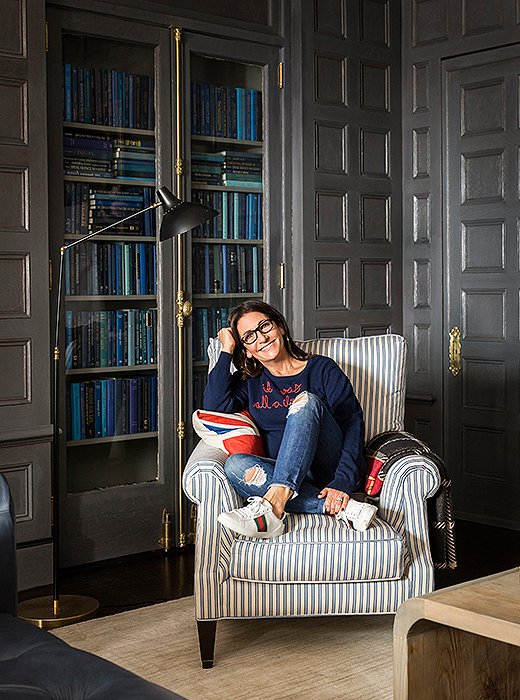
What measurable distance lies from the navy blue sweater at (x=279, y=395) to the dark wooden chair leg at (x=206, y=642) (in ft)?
2.28

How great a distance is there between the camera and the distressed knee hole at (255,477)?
10.8 feet

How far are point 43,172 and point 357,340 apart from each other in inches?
56.0

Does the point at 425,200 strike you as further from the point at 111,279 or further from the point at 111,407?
the point at 111,407

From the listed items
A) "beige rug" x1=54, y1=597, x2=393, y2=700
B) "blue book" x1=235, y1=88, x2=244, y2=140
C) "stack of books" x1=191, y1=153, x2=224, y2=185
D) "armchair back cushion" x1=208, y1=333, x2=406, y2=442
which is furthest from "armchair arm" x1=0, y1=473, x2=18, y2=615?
"blue book" x1=235, y1=88, x2=244, y2=140

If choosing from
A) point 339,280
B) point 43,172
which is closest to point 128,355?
point 43,172

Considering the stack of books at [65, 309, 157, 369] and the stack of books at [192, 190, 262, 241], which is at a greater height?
the stack of books at [192, 190, 262, 241]

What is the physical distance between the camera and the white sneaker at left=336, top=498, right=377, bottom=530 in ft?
10.3

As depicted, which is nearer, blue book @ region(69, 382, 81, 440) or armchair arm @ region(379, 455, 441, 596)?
armchair arm @ region(379, 455, 441, 596)

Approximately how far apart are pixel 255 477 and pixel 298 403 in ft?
0.95

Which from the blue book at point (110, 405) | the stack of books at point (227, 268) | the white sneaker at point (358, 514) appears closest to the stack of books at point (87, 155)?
the stack of books at point (227, 268)

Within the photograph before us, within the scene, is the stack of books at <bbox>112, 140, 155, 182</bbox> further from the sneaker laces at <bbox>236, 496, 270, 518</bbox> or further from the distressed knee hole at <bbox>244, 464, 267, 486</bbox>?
the sneaker laces at <bbox>236, 496, 270, 518</bbox>

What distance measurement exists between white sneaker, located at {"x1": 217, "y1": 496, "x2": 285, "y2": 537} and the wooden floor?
0.86m

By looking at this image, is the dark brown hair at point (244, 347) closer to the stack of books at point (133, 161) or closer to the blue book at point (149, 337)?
the blue book at point (149, 337)

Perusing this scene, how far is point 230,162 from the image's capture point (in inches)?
186
